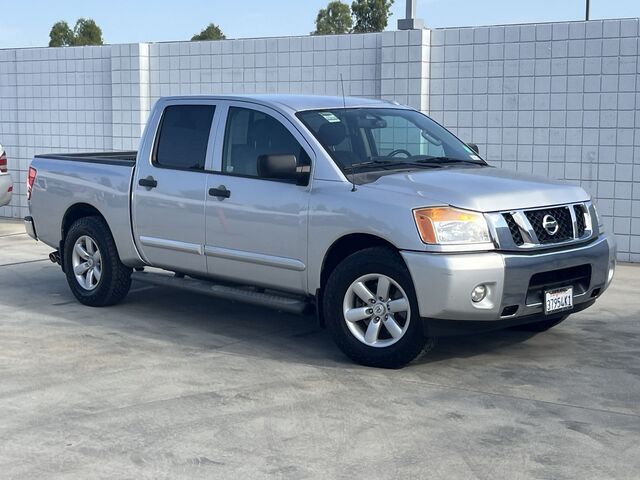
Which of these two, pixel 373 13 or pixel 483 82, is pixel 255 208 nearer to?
pixel 483 82

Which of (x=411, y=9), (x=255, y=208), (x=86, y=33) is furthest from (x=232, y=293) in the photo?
(x=86, y=33)

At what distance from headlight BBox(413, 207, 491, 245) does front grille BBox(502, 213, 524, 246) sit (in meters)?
0.19

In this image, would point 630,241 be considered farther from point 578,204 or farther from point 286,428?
point 286,428

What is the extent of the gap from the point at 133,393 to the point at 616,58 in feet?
24.6

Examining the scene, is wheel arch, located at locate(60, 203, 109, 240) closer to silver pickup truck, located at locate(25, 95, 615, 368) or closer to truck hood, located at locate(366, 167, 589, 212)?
silver pickup truck, located at locate(25, 95, 615, 368)

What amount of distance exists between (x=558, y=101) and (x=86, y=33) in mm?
40977

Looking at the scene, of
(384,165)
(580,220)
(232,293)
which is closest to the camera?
(580,220)

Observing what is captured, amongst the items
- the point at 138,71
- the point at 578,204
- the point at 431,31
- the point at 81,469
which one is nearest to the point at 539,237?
the point at 578,204

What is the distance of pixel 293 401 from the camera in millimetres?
5945

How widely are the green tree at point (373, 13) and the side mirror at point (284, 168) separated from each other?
48184mm

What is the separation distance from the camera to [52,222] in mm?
9219

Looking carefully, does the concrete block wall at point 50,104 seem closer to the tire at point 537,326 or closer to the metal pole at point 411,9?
the metal pole at point 411,9

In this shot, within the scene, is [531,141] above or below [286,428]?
above

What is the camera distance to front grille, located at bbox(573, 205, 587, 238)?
6.86m
